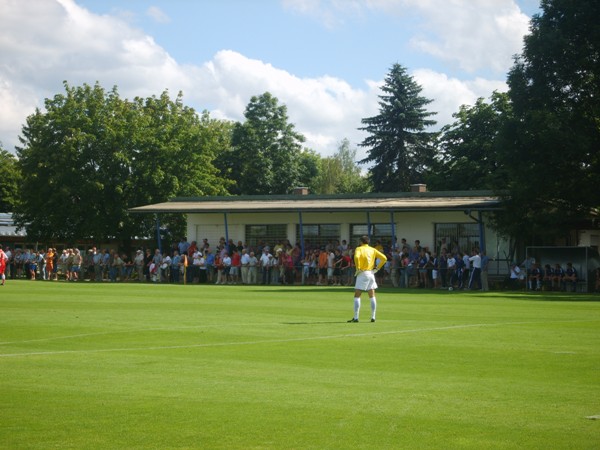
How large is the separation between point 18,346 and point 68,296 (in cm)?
1673

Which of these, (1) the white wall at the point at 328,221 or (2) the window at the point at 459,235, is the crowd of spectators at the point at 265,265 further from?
(1) the white wall at the point at 328,221

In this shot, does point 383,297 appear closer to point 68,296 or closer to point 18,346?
point 68,296

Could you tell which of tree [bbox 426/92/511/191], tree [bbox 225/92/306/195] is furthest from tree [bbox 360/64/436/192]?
tree [bbox 225/92/306/195]

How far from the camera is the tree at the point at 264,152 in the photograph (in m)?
87.2

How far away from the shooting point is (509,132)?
1640 inches

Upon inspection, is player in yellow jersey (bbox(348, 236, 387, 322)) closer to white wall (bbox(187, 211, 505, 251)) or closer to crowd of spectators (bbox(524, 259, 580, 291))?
crowd of spectators (bbox(524, 259, 580, 291))

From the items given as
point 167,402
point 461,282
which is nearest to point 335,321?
point 167,402

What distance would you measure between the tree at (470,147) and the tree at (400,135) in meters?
3.86

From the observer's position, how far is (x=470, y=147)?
2702 inches

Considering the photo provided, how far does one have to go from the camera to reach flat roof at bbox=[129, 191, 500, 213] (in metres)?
46.2

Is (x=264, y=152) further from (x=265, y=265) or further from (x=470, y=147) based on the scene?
(x=265, y=265)

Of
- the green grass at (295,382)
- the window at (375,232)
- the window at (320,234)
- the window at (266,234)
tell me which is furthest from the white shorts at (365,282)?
the window at (266,234)

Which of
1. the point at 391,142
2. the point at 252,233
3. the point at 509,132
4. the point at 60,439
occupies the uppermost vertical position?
the point at 391,142

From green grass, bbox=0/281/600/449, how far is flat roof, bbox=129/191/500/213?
80.8 feet
